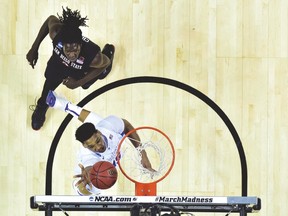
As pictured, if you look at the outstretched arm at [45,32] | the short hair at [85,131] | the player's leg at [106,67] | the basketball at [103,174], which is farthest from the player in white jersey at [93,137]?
the outstretched arm at [45,32]

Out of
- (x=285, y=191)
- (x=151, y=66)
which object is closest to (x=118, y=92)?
(x=151, y=66)

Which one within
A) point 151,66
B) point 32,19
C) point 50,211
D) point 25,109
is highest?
point 32,19

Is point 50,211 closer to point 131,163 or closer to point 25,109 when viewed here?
point 131,163

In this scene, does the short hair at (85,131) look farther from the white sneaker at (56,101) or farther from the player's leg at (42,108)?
the player's leg at (42,108)

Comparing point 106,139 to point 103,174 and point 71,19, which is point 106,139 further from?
point 71,19

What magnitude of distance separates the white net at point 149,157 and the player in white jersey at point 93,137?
1.9 inches

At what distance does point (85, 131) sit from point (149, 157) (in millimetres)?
668

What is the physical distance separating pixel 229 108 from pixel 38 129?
6.15ft

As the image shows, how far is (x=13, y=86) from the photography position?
21.6 feet

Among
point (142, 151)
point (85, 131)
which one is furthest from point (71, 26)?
point (142, 151)

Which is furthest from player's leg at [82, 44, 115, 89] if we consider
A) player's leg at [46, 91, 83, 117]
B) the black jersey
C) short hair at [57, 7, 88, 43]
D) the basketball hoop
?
the basketball hoop

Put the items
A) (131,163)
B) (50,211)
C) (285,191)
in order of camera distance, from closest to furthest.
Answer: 1. (50,211)
2. (131,163)
3. (285,191)

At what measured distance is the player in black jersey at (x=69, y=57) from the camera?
6246 mm

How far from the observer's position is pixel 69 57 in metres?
6.29
